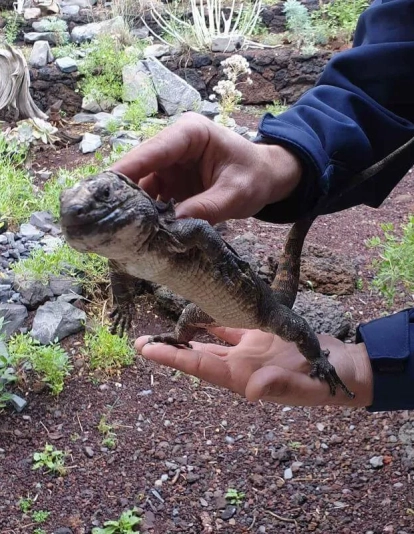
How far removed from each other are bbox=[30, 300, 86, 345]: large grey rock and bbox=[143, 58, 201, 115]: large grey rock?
4210 millimetres

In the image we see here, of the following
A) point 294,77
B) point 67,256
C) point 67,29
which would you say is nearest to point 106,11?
point 67,29

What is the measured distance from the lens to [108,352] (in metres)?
3.64

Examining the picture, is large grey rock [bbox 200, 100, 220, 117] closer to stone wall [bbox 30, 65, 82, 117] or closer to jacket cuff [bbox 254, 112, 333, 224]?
stone wall [bbox 30, 65, 82, 117]

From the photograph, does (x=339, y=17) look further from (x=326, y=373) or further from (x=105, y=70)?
(x=326, y=373)

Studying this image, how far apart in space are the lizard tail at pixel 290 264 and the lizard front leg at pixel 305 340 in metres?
0.17

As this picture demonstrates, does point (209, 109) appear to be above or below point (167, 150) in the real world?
below

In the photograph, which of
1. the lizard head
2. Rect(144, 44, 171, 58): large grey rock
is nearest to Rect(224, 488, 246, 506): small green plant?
the lizard head

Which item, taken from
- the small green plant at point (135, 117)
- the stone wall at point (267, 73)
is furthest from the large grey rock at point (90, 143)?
the stone wall at point (267, 73)

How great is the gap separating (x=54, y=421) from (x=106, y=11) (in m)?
8.02

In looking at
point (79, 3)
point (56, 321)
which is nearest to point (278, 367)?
point (56, 321)

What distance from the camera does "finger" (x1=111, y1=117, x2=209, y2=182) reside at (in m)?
1.88

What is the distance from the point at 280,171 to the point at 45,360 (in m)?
1.82

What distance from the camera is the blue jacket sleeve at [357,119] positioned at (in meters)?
2.26

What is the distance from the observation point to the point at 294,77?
341 inches
